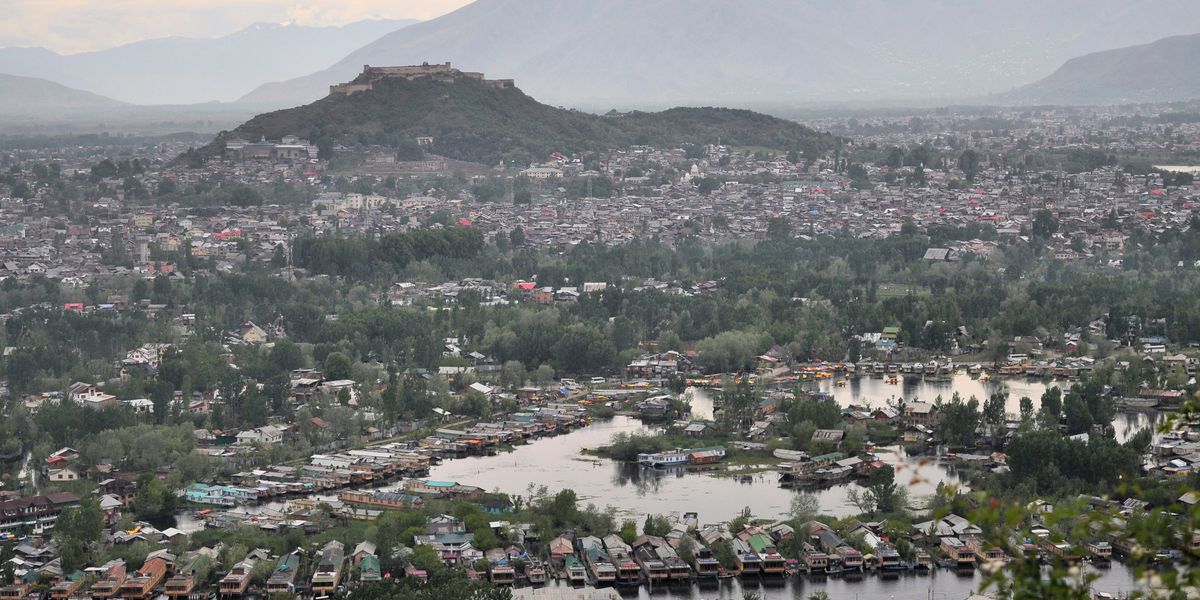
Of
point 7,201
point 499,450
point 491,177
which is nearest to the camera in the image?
point 499,450

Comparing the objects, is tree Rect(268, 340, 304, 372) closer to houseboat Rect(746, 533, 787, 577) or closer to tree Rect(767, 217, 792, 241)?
houseboat Rect(746, 533, 787, 577)

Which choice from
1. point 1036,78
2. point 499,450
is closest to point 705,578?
point 499,450

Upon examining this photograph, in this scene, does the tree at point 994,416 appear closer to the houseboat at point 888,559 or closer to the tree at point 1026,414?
the tree at point 1026,414

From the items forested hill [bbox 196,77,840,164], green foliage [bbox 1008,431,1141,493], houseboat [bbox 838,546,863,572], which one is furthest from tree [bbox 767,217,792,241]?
houseboat [bbox 838,546,863,572]

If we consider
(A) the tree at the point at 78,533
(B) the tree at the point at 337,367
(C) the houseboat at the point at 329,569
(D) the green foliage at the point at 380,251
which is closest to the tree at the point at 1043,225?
(D) the green foliage at the point at 380,251

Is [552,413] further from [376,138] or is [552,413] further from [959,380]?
[376,138]

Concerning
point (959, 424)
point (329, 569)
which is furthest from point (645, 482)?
point (329, 569)
